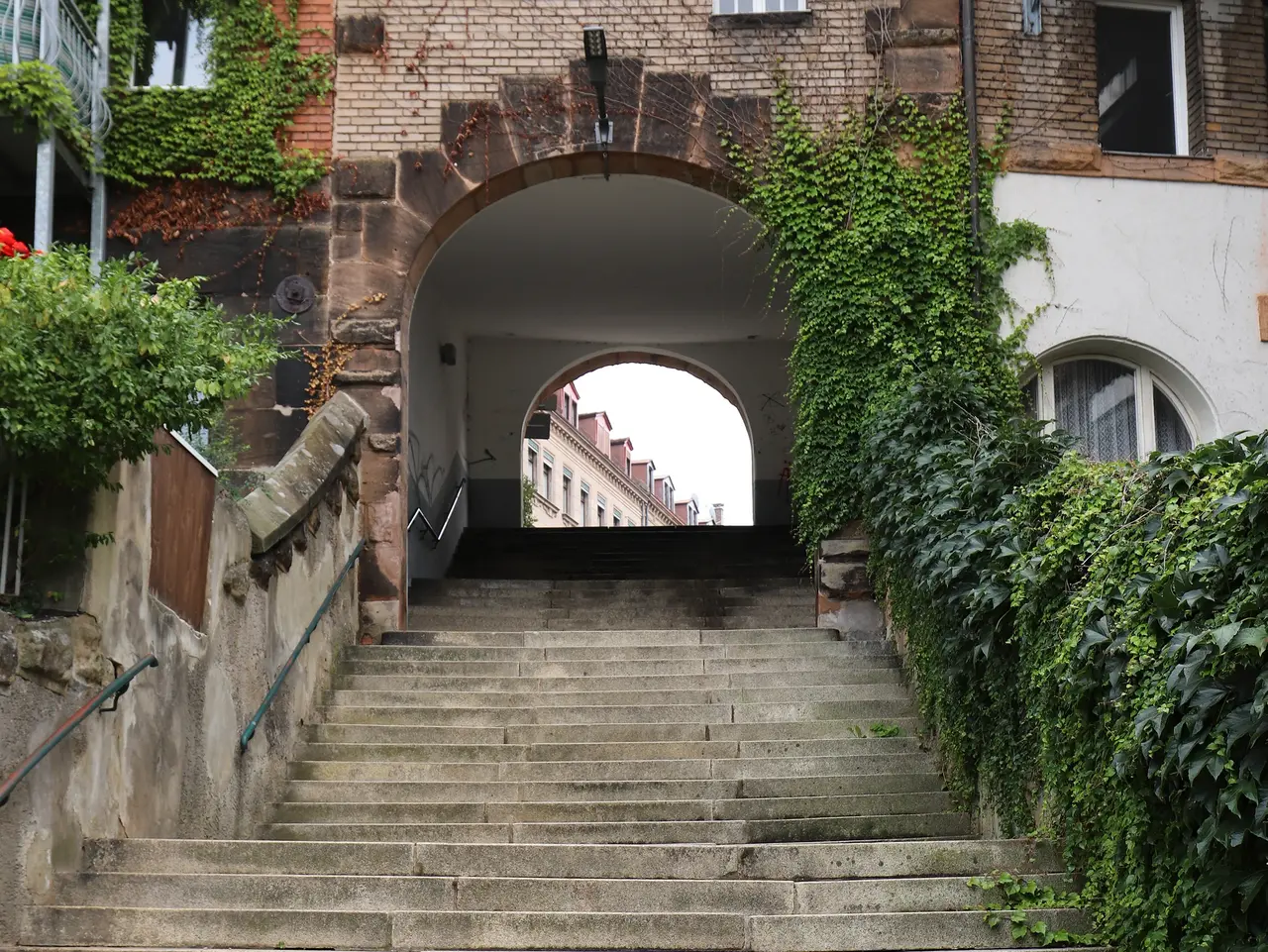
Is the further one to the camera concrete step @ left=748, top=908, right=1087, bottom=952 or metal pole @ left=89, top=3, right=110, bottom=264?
metal pole @ left=89, top=3, right=110, bottom=264

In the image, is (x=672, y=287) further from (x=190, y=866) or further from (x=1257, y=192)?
(x=190, y=866)

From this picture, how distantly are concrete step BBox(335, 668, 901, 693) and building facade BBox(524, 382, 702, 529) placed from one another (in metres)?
31.4

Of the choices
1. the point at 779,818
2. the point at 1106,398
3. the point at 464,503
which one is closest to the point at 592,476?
the point at 464,503

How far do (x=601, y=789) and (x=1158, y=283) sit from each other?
20.9 feet

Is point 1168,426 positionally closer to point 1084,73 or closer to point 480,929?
point 1084,73

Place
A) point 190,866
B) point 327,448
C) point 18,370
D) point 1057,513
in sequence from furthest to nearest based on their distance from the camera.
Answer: point 327,448 < point 1057,513 < point 190,866 < point 18,370

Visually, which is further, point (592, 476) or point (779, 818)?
point (592, 476)

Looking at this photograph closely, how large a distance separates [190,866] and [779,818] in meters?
2.85

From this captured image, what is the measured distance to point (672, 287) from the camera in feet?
54.8

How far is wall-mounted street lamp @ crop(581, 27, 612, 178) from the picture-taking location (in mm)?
10445

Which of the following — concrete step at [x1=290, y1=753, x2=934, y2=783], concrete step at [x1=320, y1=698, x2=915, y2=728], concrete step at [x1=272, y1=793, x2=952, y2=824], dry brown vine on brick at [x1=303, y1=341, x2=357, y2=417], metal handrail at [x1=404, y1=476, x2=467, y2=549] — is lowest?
concrete step at [x1=272, y1=793, x2=952, y2=824]

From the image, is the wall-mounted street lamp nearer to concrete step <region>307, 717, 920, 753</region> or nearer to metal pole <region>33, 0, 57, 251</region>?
metal pole <region>33, 0, 57, 251</region>

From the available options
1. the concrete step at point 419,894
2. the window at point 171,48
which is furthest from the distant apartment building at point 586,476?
the concrete step at point 419,894

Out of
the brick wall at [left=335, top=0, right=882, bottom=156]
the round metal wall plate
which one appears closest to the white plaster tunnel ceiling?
the brick wall at [left=335, top=0, right=882, bottom=156]
